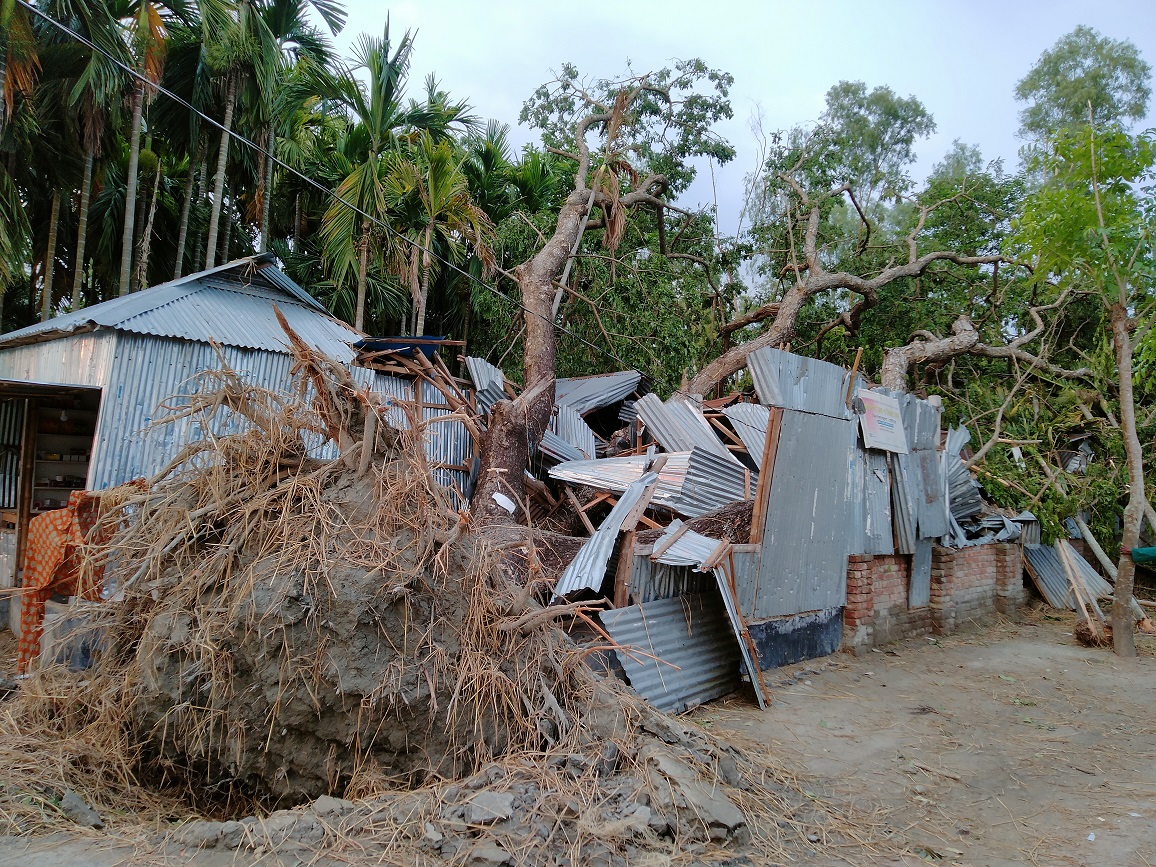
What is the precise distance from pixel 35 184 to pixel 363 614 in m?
13.4

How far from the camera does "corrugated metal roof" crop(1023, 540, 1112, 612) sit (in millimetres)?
11742

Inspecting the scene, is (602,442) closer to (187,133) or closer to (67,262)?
(187,133)

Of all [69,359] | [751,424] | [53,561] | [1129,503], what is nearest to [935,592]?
[1129,503]

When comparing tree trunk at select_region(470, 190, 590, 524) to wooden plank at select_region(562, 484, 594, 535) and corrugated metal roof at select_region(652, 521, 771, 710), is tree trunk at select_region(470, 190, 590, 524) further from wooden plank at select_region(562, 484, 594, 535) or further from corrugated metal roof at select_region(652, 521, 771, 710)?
corrugated metal roof at select_region(652, 521, 771, 710)

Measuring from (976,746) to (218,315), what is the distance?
8299 millimetres

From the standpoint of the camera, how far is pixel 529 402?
878cm

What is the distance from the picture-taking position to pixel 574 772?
3996mm

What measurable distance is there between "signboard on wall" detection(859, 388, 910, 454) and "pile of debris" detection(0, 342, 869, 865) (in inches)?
209

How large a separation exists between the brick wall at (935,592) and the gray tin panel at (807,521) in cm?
30

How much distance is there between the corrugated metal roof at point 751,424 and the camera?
8859 mm

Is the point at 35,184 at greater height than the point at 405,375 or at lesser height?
greater

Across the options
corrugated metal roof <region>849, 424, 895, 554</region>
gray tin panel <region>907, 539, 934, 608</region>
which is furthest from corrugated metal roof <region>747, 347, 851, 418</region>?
gray tin panel <region>907, 539, 934, 608</region>

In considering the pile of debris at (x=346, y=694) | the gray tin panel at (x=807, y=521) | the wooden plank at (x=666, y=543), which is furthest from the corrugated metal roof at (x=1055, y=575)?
the pile of debris at (x=346, y=694)

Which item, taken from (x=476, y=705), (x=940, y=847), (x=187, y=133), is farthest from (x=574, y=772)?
(x=187, y=133)
